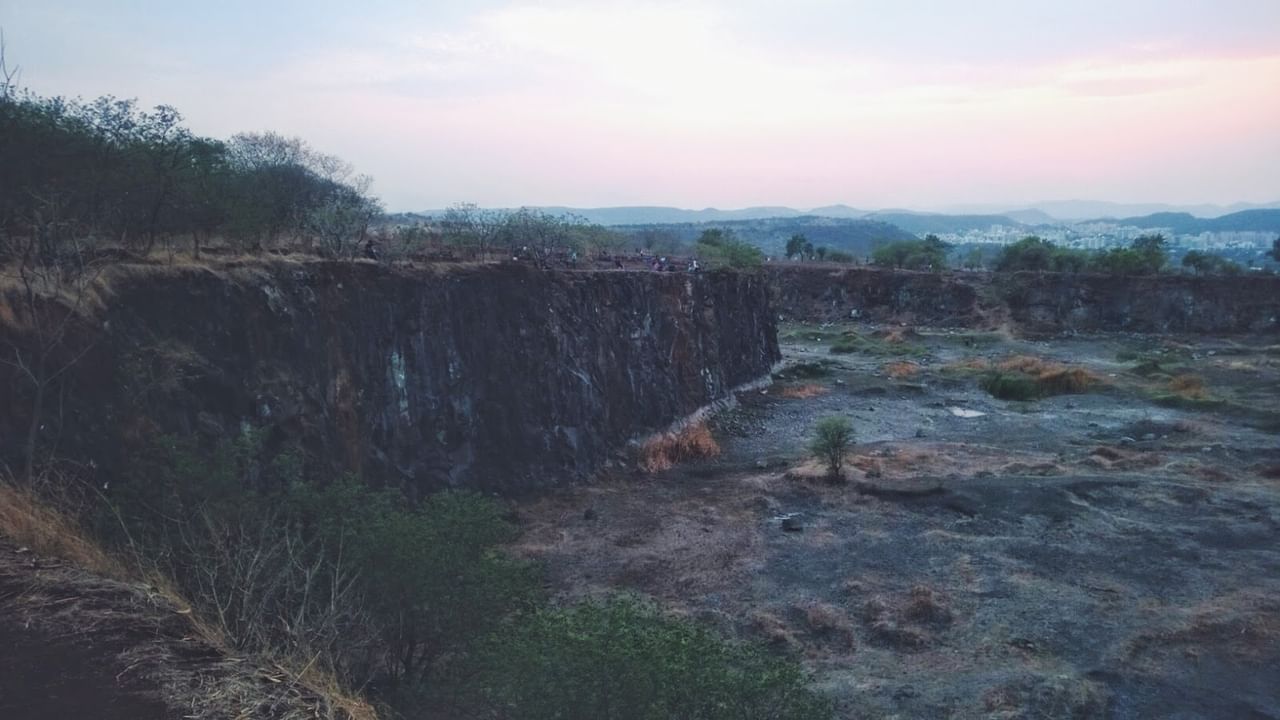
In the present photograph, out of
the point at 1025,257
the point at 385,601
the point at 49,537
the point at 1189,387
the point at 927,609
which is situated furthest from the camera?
the point at 1025,257

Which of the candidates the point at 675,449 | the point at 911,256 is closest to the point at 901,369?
A: the point at 675,449

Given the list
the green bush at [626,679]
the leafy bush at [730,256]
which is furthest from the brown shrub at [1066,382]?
the green bush at [626,679]

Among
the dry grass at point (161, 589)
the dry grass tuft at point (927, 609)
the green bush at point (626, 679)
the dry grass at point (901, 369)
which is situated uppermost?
the dry grass at point (161, 589)

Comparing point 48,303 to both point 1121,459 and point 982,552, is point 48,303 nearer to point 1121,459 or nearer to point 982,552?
point 982,552

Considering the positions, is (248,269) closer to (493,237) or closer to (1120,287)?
(493,237)

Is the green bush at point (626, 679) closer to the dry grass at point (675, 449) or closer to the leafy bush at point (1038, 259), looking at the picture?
the dry grass at point (675, 449)

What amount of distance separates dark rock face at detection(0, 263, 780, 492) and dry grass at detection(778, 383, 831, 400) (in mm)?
8569

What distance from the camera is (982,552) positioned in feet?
64.6

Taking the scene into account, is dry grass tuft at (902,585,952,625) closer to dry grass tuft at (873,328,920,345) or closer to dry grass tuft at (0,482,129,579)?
dry grass tuft at (0,482,129,579)

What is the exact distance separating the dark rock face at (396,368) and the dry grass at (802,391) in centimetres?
857

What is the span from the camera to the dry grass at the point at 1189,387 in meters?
37.8

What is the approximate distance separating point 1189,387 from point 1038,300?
91.5ft

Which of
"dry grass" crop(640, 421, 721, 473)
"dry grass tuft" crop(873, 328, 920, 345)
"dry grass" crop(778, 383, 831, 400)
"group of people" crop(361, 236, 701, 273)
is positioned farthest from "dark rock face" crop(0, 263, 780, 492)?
"dry grass tuft" crop(873, 328, 920, 345)

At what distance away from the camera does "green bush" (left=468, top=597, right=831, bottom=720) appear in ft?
25.5
